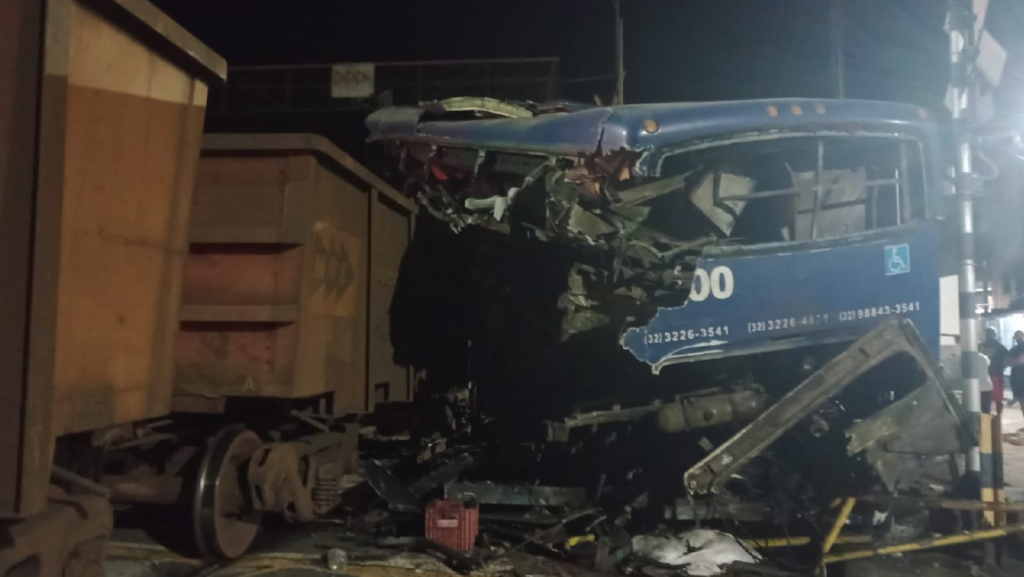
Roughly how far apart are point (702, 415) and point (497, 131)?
8.01ft

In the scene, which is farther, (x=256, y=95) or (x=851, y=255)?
(x=256, y=95)

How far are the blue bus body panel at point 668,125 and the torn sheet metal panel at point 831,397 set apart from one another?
144 centimetres

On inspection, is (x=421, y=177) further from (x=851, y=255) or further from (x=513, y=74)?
(x=513, y=74)

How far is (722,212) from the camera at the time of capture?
5.33 metres

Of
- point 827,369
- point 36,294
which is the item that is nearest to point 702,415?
point 827,369

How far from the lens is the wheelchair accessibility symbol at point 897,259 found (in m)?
5.37

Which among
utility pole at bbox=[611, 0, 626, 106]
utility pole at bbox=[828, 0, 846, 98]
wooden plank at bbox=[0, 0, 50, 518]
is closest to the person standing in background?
utility pole at bbox=[828, 0, 846, 98]

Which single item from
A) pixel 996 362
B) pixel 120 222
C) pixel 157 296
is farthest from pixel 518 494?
pixel 996 362

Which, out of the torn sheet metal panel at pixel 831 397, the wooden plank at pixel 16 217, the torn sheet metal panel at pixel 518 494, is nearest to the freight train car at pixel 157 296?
the wooden plank at pixel 16 217

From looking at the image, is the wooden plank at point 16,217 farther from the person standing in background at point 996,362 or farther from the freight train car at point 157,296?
the person standing in background at point 996,362

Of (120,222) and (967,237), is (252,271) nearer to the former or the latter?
(120,222)

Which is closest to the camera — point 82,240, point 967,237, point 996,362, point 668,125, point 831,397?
point 82,240

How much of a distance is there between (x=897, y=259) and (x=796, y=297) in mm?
860

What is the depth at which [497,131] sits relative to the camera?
553 centimetres
